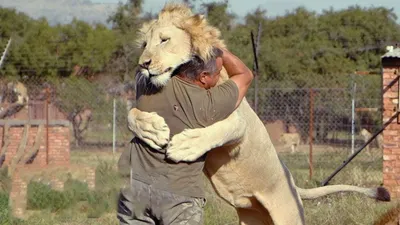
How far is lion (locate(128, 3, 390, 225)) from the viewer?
5.31m

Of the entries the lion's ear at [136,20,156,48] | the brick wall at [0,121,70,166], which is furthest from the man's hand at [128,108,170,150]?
the brick wall at [0,121,70,166]

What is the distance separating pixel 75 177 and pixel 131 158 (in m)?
7.78

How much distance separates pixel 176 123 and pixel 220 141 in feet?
1.17

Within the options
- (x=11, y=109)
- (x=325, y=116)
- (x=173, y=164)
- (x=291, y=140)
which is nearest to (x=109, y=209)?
(x=173, y=164)

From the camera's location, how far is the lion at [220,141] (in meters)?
5.31

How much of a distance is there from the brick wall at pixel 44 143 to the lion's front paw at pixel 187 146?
44.3 feet

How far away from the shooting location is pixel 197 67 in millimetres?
5512

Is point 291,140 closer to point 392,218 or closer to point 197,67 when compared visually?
point 197,67

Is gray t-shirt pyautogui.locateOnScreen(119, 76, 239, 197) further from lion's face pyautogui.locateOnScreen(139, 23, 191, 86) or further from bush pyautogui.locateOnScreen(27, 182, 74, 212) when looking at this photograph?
bush pyautogui.locateOnScreen(27, 182, 74, 212)

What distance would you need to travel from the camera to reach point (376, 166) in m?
19.1

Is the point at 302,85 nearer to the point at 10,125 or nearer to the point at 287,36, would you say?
the point at 10,125

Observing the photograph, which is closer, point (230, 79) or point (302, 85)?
point (230, 79)

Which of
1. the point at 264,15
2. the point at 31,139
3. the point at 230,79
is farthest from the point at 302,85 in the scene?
the point at 230,79

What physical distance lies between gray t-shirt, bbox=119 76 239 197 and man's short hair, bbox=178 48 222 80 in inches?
2.8
